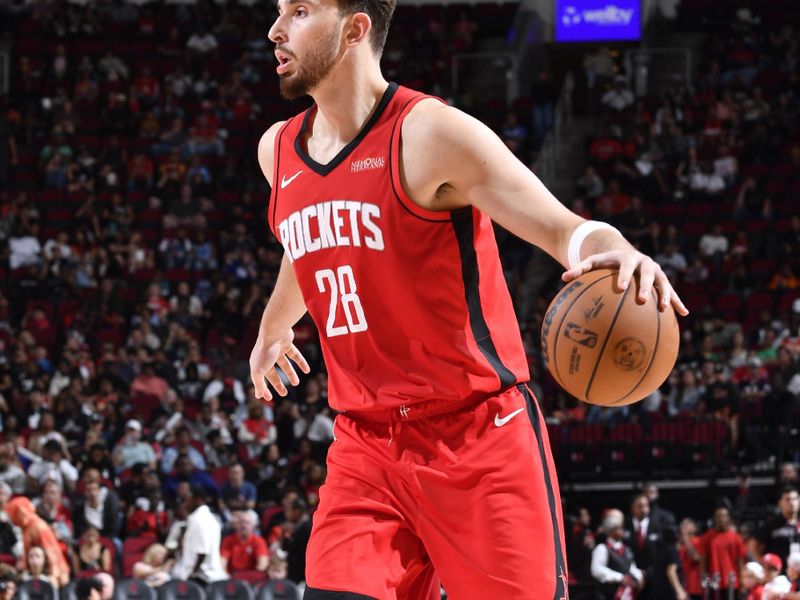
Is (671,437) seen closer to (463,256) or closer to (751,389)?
(751,389)

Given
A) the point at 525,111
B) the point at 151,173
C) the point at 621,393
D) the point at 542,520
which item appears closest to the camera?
Result: the point at 621,393

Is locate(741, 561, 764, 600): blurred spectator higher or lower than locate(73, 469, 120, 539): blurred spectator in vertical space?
lower

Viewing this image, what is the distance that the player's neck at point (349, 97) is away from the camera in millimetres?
3461

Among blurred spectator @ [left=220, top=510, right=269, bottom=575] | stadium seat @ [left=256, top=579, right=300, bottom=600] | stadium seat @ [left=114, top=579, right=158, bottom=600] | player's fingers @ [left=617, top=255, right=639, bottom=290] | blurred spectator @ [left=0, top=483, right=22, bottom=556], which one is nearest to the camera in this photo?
player's fingers @ [left=617, top=255, right=639, bottom=290]

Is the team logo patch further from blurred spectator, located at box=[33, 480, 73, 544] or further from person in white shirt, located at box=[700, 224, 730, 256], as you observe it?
person in white shirt, located at box=[700, 224, 730, 256]

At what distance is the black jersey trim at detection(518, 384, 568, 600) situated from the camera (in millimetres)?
3244

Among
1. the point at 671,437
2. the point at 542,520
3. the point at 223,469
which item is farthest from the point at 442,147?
the point at 671,437

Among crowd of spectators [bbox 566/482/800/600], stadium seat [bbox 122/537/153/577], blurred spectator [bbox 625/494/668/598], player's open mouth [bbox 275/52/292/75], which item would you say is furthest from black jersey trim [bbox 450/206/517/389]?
blurred spectator [bbox 625/494/668/598]

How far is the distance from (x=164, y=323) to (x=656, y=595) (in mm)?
7169

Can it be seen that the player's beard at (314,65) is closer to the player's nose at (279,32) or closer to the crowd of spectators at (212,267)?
the player's nose at (279,32)

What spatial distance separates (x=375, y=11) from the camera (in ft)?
11.4

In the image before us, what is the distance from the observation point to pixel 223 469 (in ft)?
41.7

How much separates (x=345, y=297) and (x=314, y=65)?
621mm

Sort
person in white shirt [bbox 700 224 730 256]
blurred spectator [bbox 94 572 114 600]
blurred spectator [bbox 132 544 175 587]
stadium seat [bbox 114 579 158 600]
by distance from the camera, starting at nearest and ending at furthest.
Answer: blurred spectator [bbox 94 572 114 600], stadium seat [bbox 114 579 158 600], blurred spectator [bbox 132 544 175 587], person in white shirt [bbox 700 224 730 256]
